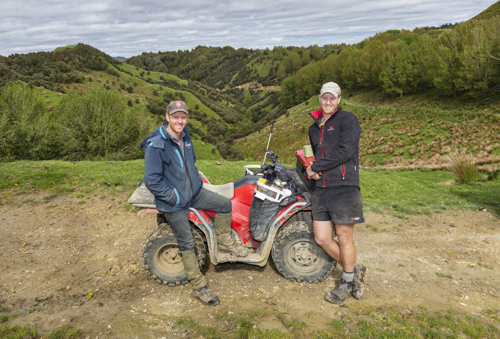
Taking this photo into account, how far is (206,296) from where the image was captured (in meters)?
4.12

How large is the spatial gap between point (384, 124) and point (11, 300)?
38.2 metres

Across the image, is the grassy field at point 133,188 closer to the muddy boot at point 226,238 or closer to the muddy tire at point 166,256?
the muddy tire at point 166,256

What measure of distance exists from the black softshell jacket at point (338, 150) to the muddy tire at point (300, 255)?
37.1 inches

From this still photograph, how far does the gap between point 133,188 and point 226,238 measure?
18.4ft

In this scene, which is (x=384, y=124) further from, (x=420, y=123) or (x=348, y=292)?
(x=348, y=292)

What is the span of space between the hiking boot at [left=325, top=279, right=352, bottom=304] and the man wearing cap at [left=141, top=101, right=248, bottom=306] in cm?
179

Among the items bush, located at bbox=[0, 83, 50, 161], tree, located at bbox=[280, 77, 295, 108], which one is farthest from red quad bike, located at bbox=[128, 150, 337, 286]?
tree, located at bbox=[280, 77, 295, 108]

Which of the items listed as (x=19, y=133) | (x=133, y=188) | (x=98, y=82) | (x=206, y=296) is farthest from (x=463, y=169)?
(x=98, y=82)

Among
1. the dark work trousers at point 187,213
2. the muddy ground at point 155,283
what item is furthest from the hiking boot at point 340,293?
the dark work trousers at point 187,213

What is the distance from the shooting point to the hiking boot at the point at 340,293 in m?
4.16

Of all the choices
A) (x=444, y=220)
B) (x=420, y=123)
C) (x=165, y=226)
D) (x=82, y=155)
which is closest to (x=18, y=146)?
(x=82, y=155)

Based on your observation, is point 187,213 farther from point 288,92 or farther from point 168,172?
point 288,92

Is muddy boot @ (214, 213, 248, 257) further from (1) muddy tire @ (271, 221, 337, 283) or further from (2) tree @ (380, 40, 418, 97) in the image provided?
(2) tree @ (380, 40, 418, 97)

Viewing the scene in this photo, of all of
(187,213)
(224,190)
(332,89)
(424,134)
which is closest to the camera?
(332,89)
